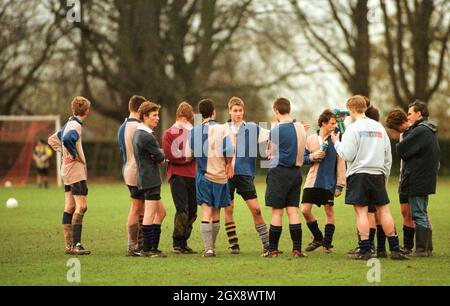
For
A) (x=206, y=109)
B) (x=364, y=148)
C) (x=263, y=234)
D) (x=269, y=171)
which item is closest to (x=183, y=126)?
(x=206, y=109)

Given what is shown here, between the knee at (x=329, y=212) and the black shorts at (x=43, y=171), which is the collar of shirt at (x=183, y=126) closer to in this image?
the knee at (x=329, y=212)

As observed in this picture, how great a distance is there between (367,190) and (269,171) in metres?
1.34

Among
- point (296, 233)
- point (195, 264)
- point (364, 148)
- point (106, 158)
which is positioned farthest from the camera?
point (106, 158)

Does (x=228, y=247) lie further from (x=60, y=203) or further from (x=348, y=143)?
(x=60, y=203)

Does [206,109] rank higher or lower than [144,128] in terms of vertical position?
higher

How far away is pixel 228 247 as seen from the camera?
12.0 meters

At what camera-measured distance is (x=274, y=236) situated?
10680mm

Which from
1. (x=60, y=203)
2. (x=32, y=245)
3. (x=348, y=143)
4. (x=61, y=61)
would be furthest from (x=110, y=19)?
(x=348, y=143)

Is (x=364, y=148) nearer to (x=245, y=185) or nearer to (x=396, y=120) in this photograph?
(x=396, y=120)

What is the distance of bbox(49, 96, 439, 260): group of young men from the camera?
1038 cm

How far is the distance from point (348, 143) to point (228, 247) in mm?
2775

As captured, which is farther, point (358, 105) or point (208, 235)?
point (208, 235)
